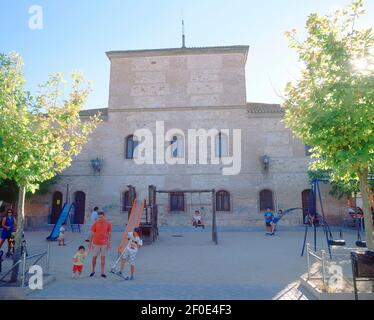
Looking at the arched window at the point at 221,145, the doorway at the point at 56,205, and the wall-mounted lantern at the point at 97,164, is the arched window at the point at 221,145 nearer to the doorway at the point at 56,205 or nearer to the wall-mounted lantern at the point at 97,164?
the wall-mounted lantern at the point at 97,164

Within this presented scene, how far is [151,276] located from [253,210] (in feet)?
47.9

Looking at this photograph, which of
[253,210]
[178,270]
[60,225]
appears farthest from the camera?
[253,210]

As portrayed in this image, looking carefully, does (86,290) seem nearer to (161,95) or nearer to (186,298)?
(186,298)

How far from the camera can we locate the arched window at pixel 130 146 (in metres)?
23.2

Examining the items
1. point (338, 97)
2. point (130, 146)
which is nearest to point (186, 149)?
point (130, 146)

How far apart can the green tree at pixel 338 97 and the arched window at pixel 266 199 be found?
14.0 meters

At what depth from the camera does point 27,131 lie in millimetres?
7984

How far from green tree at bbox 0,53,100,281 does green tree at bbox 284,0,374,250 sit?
258 inches

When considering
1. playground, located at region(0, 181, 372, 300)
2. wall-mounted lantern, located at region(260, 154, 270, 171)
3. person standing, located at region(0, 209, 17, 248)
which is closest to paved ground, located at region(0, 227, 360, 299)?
playground, located at region(0, 181, 372, 300)

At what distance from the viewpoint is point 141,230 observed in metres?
14.9

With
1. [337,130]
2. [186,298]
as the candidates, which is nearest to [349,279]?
[337,130]

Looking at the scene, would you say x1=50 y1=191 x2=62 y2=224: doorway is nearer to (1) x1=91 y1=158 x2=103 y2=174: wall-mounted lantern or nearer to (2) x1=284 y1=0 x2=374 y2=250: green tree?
(1) x1=91 y1=158 x2=103 y2=174: wall-mounted lantern
